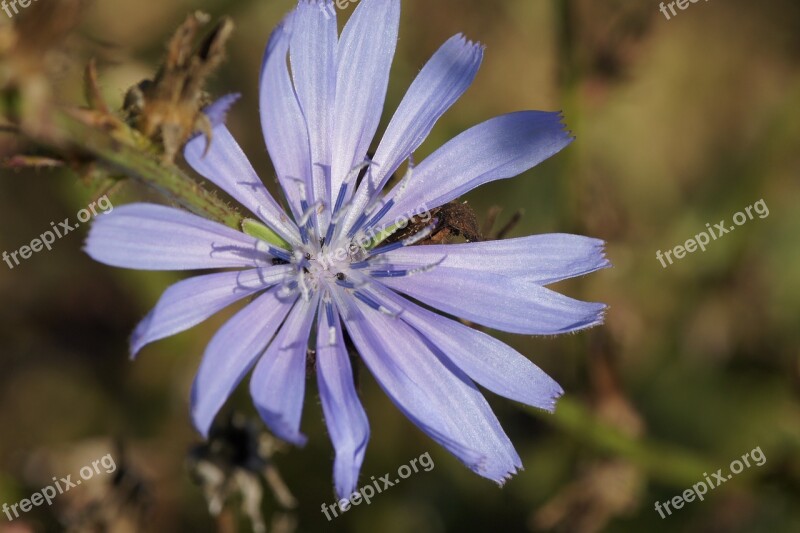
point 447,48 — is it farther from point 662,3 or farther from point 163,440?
point 662,3

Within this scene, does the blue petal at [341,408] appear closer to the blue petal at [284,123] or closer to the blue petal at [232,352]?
the blue petal at [232,352]

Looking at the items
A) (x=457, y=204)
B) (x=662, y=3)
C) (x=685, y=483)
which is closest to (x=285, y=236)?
(x=457, y=204)

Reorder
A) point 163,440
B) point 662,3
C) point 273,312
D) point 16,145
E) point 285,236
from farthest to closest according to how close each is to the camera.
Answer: point 662,3 < point 163,440 < point 285,236 < point 273,312 < point 16,145

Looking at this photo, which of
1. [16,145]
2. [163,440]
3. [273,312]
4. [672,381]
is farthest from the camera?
[672,381]
